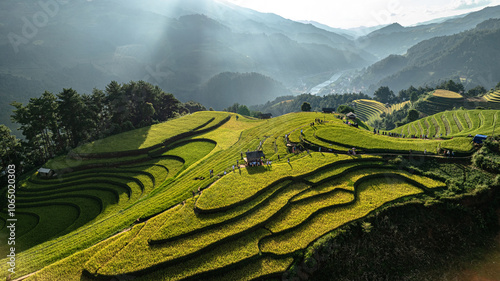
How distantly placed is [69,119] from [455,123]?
8419 centimetres

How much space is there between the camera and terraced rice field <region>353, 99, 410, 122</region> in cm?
12378

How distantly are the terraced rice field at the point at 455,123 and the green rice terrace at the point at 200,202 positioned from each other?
282 centimetres

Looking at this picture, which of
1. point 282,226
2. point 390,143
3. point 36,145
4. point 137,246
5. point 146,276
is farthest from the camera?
point 36,145

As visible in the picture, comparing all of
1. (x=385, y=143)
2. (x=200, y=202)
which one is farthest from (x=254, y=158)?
(x=385, y=143)

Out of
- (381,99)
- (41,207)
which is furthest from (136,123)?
(381,99)

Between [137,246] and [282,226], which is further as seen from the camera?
[282,226]

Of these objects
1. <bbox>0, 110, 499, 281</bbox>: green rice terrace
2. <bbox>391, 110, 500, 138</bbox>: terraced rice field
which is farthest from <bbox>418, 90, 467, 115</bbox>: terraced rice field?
<bbox>0, 110, 499, 281</bbox>: green rice terrace

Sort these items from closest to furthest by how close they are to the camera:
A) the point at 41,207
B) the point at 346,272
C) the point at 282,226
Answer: the point at 346,272 → the point at 282,226 → the point at 41,207

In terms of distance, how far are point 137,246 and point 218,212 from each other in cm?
672

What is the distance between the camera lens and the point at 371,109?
131500 mm

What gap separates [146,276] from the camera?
14.8 m

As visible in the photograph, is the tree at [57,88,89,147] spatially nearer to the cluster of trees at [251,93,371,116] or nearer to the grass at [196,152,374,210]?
the grass at [196,152,374,210]

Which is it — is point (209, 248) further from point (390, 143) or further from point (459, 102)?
point (459, 102)

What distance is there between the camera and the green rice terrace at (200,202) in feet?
52.4
